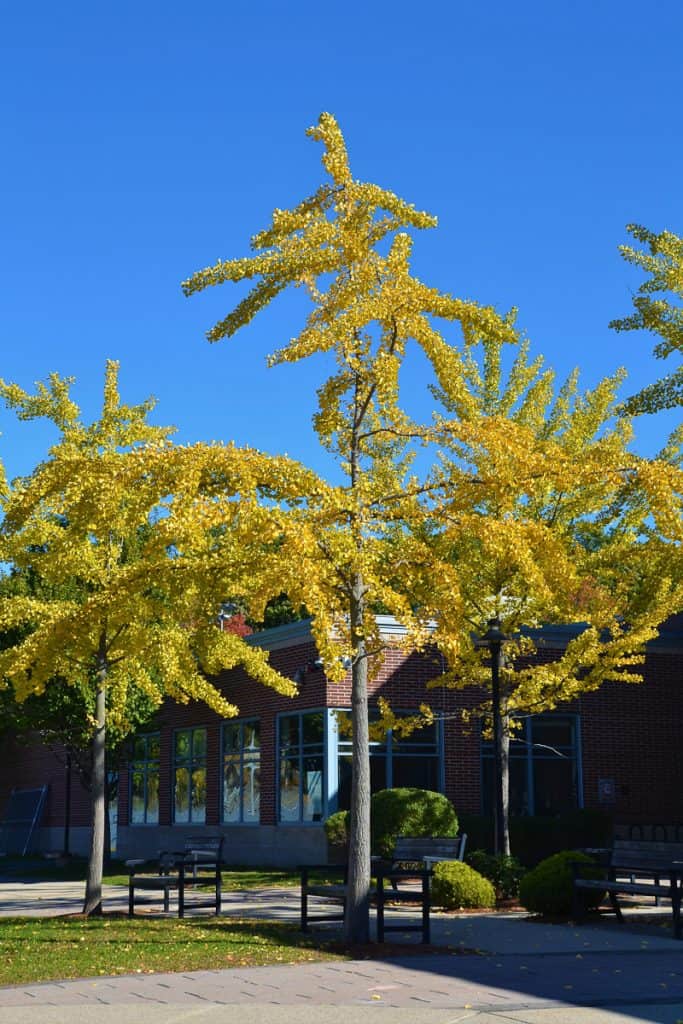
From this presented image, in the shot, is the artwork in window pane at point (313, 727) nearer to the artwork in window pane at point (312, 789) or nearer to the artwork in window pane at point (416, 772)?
the artwork in window pane at point (312, 789)

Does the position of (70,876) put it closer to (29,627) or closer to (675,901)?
(29,627)

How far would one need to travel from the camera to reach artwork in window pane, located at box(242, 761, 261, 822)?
97.0ft

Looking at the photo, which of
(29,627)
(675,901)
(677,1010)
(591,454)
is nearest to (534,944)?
(675,901)

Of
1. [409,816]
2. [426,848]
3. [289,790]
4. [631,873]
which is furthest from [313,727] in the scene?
[631,873]

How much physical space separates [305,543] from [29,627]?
15.2 metres

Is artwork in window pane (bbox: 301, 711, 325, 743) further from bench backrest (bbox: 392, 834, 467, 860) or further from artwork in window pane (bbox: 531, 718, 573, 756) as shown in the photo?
bench backrest (bbox: 392, 834, 467, 860)

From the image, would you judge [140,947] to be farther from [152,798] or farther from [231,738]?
[152,798]

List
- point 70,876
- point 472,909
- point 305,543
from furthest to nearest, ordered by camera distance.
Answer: point 70,876
point 472,909
point 305,543

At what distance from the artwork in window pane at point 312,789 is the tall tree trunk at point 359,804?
14033mm

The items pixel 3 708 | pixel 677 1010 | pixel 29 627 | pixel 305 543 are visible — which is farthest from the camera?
pixel 3 708

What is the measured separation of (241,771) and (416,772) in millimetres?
5049

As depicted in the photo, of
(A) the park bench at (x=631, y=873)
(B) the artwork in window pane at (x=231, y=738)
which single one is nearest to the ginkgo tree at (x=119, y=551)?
(A) the park bench at (x=631, y=873)

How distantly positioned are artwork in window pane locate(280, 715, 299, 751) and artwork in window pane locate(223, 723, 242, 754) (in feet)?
7.41

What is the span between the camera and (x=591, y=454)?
45.2 ft
